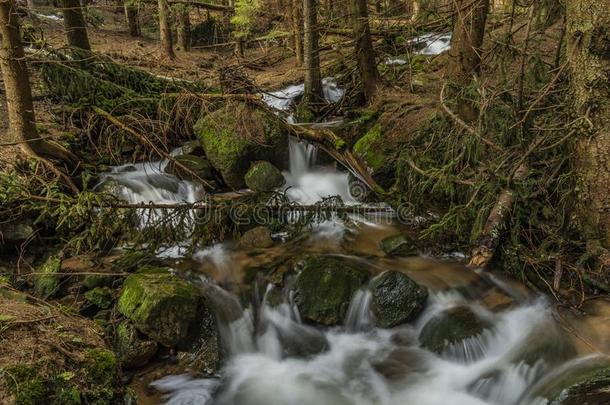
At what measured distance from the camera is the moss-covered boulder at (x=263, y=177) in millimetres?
8172

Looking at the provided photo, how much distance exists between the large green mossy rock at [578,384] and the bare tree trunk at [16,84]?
6.60 meters

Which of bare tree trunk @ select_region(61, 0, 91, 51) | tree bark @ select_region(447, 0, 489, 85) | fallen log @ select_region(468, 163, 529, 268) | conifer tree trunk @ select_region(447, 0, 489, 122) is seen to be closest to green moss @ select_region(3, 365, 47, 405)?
fallen log @ select_region(468, 163, 529, 268)

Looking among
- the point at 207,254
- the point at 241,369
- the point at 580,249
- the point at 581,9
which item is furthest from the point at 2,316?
the point at 581,9

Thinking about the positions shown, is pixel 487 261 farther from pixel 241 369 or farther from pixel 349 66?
pixel 349 66

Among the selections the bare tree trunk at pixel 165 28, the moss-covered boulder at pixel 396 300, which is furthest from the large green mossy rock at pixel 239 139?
the bare tree trunk at pixel 165 28

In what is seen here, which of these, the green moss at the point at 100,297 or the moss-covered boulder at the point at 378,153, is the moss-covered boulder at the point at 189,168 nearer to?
the moss-covered boulder at the point at 378,153

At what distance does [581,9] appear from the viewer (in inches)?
174

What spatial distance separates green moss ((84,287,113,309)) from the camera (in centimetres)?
513

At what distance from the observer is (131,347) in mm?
4645

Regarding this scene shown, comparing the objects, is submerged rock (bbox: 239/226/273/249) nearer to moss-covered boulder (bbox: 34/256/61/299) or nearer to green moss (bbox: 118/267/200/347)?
green moss (bbox: 118/267/200/347)

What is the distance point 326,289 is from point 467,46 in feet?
15.6

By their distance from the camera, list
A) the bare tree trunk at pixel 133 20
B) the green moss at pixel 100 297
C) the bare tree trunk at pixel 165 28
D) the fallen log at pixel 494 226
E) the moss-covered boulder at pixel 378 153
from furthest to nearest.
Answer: the bare tree trunk at pixel 133 20
the bare tree trunk at pixel 165 28
the moss-covered boulder at pixel 378 153
the fallen log at pixel 494 226
the green moss at pixel 100 297

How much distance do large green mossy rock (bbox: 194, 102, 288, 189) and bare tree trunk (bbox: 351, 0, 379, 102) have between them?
2.46 m

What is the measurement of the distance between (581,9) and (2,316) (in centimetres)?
598
